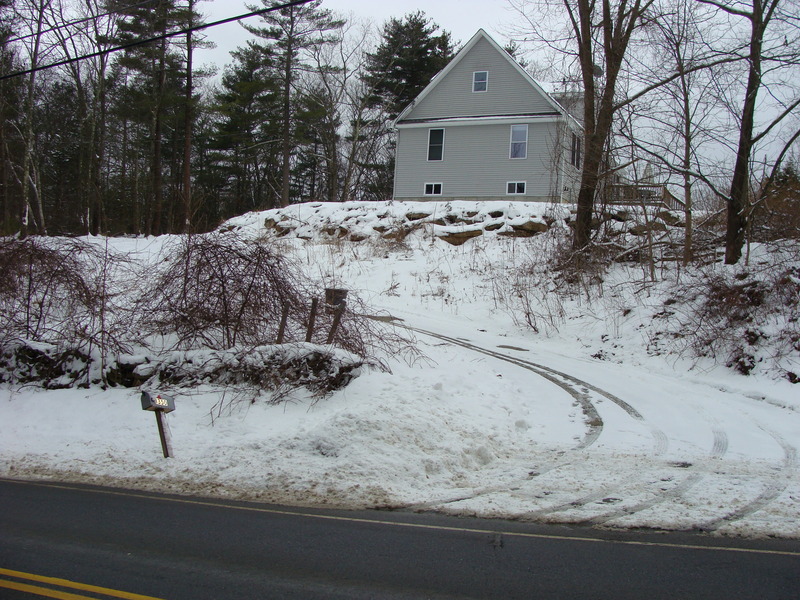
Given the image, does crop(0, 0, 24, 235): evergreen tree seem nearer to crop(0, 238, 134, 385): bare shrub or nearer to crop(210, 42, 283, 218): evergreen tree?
crop(210, 42, 283, 218): evergreen tree

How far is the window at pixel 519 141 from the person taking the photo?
30.5m

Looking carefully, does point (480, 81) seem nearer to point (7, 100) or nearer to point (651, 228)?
point (651, 228)

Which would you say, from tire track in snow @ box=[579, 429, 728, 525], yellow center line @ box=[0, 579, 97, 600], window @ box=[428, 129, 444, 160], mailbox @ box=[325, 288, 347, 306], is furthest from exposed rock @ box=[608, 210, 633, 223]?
yellow center line @ box=[0, 579, 97, 600]

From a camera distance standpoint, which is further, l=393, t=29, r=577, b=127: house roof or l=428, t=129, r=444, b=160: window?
l=428, t=129, r=444, b=160: window

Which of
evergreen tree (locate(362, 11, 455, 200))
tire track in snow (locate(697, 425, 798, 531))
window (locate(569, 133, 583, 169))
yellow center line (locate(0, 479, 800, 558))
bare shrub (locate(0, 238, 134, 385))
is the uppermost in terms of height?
evergreen tree (locate(362, 11, 455, 200))

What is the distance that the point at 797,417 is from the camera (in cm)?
955

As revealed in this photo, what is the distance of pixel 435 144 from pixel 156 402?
2692 cm

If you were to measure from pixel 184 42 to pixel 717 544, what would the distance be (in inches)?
1325

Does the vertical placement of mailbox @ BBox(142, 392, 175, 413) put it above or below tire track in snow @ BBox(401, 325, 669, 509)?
above

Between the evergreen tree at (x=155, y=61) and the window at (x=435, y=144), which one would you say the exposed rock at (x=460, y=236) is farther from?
the evergreen tree at (x=155, y=61)

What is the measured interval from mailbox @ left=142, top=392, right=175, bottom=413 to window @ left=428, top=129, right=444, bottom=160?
26.3m

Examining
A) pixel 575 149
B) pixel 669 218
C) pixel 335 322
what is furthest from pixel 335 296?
pixel 575 149

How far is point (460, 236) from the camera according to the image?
77.5 ft

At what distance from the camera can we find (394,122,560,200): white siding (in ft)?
98.7
